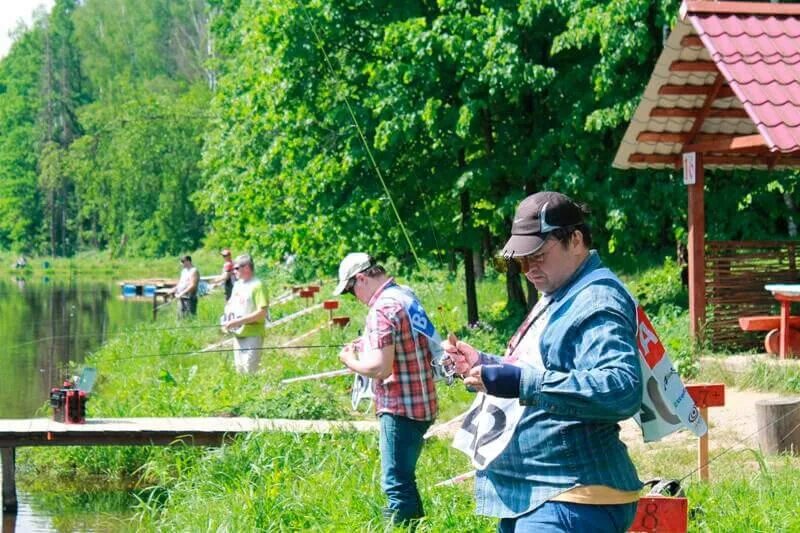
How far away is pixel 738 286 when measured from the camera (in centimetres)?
1474

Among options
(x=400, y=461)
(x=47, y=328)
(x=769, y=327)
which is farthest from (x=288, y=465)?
(x=47, y=328)

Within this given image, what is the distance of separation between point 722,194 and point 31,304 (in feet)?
94.2

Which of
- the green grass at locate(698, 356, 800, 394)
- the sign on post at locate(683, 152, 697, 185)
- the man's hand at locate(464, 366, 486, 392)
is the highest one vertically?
the sign on post at locate(683, 152, 697, 185)

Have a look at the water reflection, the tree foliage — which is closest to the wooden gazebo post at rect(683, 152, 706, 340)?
the tree foliage

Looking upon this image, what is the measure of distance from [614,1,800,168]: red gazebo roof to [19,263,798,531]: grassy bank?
2.13 metres

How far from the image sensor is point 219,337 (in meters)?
21.9

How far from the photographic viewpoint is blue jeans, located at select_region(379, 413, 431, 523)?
6656 millimetres

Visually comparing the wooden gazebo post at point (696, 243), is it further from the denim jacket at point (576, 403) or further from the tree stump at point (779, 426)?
the denim jacket at point (576, 403)

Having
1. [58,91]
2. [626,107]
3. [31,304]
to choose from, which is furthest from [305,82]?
[58,91]

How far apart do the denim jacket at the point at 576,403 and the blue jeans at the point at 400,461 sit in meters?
2.54

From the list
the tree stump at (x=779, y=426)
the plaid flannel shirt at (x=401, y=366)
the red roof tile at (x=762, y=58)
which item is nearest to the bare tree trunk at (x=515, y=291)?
the red roof tile at (x=762, y=58)

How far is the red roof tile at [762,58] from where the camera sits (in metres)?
11.6

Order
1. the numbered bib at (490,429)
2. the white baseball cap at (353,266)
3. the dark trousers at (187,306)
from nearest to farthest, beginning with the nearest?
the numbered bib at (490,429) → the white baseball cap at (353,266) → the dark trousers at (187,306)

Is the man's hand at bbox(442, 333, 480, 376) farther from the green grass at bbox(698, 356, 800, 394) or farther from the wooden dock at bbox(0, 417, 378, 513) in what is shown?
the green grass at bbox(698, 356, 800, 394)
